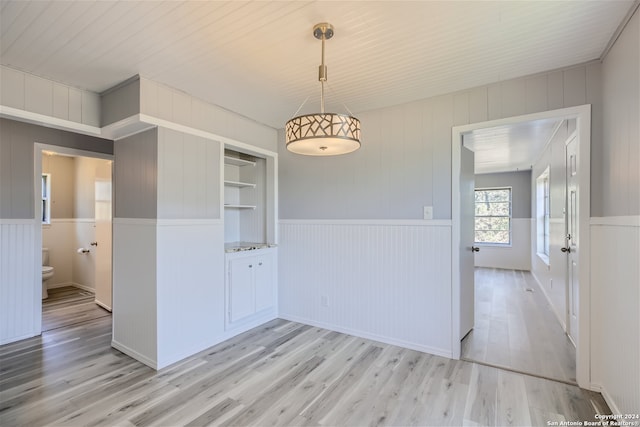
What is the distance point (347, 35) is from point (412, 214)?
1709mm

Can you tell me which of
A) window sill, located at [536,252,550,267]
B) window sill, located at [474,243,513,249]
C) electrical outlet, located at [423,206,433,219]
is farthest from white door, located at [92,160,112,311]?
window sill, located at [474,243,513,249]

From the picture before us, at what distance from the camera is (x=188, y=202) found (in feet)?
9.22

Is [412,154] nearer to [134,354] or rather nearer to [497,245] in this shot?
[134,354]

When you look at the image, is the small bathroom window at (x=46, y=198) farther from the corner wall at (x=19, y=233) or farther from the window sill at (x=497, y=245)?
the window sill at (x=497, y=245)

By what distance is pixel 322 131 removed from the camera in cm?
161

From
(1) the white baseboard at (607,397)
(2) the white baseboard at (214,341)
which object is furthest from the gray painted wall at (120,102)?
(1) the white baseboard at (607,397)

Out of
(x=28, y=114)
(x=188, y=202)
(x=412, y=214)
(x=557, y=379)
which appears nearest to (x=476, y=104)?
(x=412, y=214)

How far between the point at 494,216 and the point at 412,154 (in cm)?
605

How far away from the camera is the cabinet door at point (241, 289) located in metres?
3.25

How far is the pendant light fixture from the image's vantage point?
5.28ft

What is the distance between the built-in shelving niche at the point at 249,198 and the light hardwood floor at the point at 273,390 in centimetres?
142

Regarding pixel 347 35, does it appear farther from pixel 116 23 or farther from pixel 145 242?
pixel 145 242

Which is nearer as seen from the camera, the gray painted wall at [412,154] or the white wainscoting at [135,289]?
the gray painted wall at [412,154]

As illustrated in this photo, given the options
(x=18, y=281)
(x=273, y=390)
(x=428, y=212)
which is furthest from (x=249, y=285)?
(x=18, y=281)
